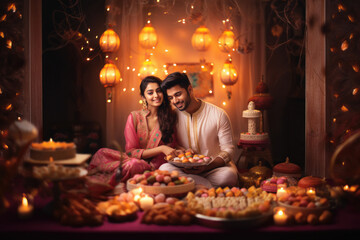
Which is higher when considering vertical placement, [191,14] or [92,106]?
[191,14]

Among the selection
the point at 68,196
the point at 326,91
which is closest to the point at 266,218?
the point at 68,196

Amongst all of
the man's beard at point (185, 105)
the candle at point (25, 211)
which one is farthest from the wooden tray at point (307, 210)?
the candle at point (25, 211)

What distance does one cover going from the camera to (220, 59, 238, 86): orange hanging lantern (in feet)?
17.4

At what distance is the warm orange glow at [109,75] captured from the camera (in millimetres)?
5258

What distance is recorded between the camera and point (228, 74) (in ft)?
17.4

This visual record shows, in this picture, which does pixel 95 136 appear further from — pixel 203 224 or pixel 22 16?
pixel 203 224

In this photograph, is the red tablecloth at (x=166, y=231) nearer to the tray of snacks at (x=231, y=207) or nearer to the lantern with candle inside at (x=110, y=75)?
the tray of snacks at (x=231, y=207)

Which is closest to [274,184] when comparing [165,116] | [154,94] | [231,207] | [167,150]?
[231,207]

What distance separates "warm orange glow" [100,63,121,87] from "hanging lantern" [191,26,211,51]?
1.14 m

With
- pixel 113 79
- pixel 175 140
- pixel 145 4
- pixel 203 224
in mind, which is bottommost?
pixel 203 224

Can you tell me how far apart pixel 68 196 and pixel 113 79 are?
224 cm

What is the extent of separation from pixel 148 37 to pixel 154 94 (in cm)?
102

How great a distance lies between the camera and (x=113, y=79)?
528cm

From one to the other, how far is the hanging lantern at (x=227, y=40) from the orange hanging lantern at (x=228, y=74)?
214mm
